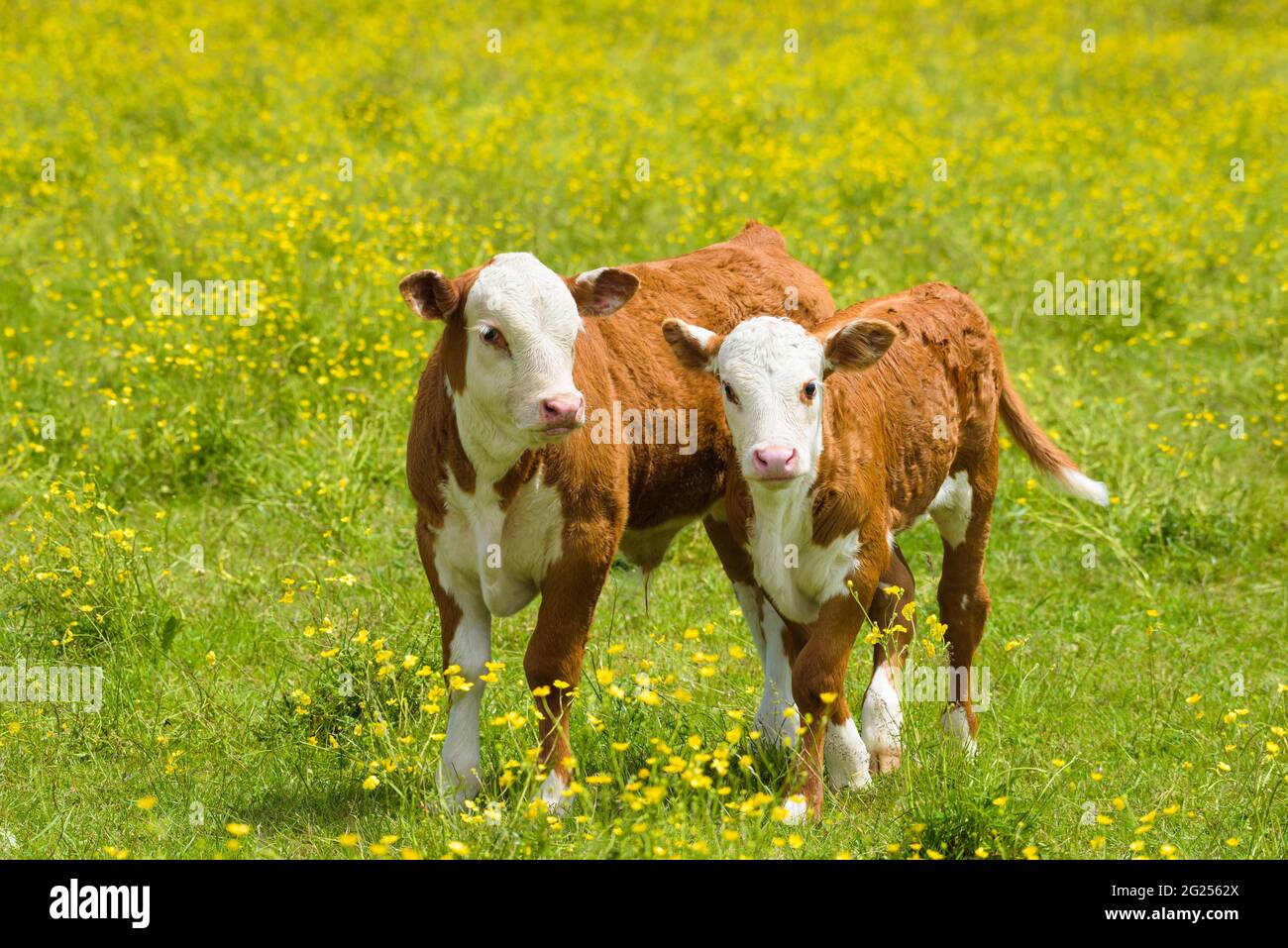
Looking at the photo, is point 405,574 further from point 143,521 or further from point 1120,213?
point 1120,213

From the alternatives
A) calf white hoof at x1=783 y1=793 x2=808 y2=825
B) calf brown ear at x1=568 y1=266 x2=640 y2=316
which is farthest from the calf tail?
calf white hoof at x1=783 y1=793 x2=808 y2=825

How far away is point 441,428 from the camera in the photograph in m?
5.85

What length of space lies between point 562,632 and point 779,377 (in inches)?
47.7

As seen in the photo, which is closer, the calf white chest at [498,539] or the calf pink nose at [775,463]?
the calf pink nose at [775,463]

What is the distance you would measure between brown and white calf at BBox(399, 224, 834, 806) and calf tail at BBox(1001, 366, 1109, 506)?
1.67m

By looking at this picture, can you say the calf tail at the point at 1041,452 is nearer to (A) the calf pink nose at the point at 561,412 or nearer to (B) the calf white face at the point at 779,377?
(B) the calf white face at the point at 779,377

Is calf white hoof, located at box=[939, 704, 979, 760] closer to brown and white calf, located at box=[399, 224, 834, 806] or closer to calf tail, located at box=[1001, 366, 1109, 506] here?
brown and white calf, located at box=[399, 224, 834, 806]

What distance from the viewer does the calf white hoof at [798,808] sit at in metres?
5.69

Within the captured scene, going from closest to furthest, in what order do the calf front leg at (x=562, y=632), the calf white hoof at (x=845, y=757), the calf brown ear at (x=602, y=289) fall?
the calf front leg at (x=562, y=632)
the calf brown ear at (x=602, y=289)
the calf white hoof at (x=845, y=757)

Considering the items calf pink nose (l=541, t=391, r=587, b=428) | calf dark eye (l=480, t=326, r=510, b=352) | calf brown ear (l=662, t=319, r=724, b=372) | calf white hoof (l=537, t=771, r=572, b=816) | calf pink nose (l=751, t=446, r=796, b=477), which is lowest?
calf white hoof (l=537, t=771, r=572, b=816)

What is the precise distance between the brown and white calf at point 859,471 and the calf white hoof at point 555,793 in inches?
35.6

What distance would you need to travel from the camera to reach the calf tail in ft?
23.4

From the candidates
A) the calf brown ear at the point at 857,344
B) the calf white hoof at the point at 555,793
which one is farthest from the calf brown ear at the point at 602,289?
the calf white hoof at the point at 555,793

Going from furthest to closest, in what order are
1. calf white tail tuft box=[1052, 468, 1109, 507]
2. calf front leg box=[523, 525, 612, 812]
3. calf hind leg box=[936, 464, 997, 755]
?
calf white tail tuft box=[1052, 468, 1109, 507] < calf hind leg box=[936, 464, 997, 755] < calf front leg box=[523, 525, 612, 812]
